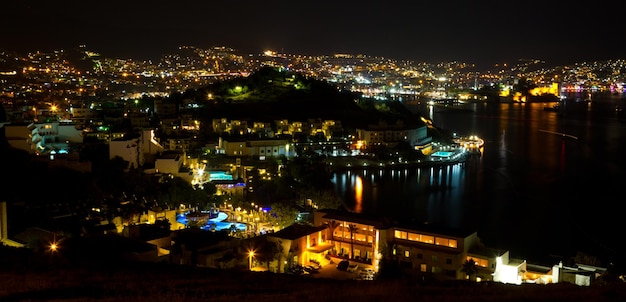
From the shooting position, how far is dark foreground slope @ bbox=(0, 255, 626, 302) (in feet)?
7.23

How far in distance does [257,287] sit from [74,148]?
17.8 ft

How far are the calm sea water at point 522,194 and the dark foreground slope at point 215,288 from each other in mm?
2889

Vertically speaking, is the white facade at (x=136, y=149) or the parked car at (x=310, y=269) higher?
the white facade at (x=136, y=149)

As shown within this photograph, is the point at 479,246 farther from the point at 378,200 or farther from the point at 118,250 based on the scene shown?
the point at 378,200

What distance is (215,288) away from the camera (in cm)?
242

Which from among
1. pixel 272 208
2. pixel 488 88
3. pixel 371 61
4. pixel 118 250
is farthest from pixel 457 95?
pixel 118 250

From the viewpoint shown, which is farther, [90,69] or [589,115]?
[589,115]

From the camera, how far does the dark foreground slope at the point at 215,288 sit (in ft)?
7.23

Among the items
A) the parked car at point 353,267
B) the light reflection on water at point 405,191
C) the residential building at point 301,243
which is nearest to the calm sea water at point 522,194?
the light reflection on water at point 405,191

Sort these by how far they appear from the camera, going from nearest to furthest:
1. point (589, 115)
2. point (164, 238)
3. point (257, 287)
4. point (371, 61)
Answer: point (257, 287) → point (164, 238) → point (589, 115) → point (371, 61)

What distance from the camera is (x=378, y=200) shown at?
753 centimetres

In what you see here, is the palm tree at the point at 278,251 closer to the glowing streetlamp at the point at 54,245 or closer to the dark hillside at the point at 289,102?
the glowing streetlamp at the point at 54,245

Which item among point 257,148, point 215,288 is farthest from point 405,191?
point 215,288

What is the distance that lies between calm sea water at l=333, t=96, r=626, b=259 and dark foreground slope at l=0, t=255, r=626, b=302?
2.89 metres
